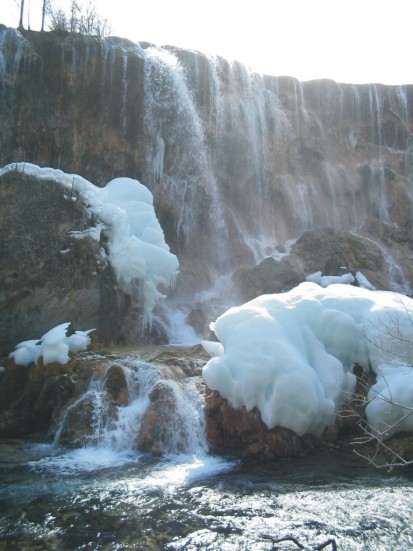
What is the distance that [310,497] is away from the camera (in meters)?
5.72

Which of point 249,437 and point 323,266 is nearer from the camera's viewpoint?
point 249,437

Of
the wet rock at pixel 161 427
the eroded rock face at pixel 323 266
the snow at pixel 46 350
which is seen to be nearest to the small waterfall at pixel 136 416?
the wet rock at pixel 161 427

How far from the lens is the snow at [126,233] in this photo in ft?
39.8

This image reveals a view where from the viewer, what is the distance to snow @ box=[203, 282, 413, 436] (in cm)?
703

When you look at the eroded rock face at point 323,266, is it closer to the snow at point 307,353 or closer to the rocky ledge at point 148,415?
the rocky ledge at point 148,415

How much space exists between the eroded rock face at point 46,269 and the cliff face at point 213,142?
411 cm

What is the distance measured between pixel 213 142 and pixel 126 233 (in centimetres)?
947

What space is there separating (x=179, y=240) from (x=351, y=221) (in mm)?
9032

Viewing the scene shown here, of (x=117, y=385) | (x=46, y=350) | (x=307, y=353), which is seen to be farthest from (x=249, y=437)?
(x=46, y=350)

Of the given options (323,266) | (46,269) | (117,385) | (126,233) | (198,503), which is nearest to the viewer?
(198,503)

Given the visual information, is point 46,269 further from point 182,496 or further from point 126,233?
point 182,496

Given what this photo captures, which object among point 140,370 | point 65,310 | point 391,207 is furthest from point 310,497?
point 391,207

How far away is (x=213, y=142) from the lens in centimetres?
2080

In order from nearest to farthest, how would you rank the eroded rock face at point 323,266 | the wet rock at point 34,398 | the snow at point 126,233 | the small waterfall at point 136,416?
the small waterfall at point 136,416, the wet rock at point 34,398, the snow at point 126,233, the eroded rock face at point 323,266
